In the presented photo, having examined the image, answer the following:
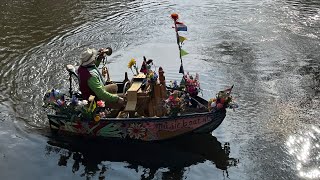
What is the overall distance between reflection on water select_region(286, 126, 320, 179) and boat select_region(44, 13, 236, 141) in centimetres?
228

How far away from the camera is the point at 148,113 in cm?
1298

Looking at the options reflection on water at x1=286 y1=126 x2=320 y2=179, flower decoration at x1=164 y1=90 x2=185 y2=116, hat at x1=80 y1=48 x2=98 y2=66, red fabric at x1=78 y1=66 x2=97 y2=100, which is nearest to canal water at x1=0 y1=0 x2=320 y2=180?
reflection on water at x1=286 y1=126 x2=320 y2=179

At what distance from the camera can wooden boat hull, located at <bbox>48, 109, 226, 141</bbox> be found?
12375 mm

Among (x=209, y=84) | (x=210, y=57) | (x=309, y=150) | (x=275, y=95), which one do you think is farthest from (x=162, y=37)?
(x=309, y=150)

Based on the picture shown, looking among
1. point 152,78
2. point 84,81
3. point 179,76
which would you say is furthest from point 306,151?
point 84,81

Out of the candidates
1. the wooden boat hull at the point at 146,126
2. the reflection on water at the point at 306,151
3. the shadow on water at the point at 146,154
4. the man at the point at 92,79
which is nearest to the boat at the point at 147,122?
the wooden boat hull at the point at 146,126

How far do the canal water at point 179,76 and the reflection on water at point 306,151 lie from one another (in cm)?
3

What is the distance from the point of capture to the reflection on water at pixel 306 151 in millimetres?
11633

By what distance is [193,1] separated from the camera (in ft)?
93.1

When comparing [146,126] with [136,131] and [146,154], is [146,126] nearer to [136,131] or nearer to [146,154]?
[136,131]

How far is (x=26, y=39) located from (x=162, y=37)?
6.80 meters

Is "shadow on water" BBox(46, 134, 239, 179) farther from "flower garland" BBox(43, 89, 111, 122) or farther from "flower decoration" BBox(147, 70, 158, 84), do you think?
"flower decoration" BBox(147, 70, 158, 84)

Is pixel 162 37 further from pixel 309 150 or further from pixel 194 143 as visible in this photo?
pixel 309 150

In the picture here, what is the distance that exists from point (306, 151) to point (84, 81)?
21.8ft
